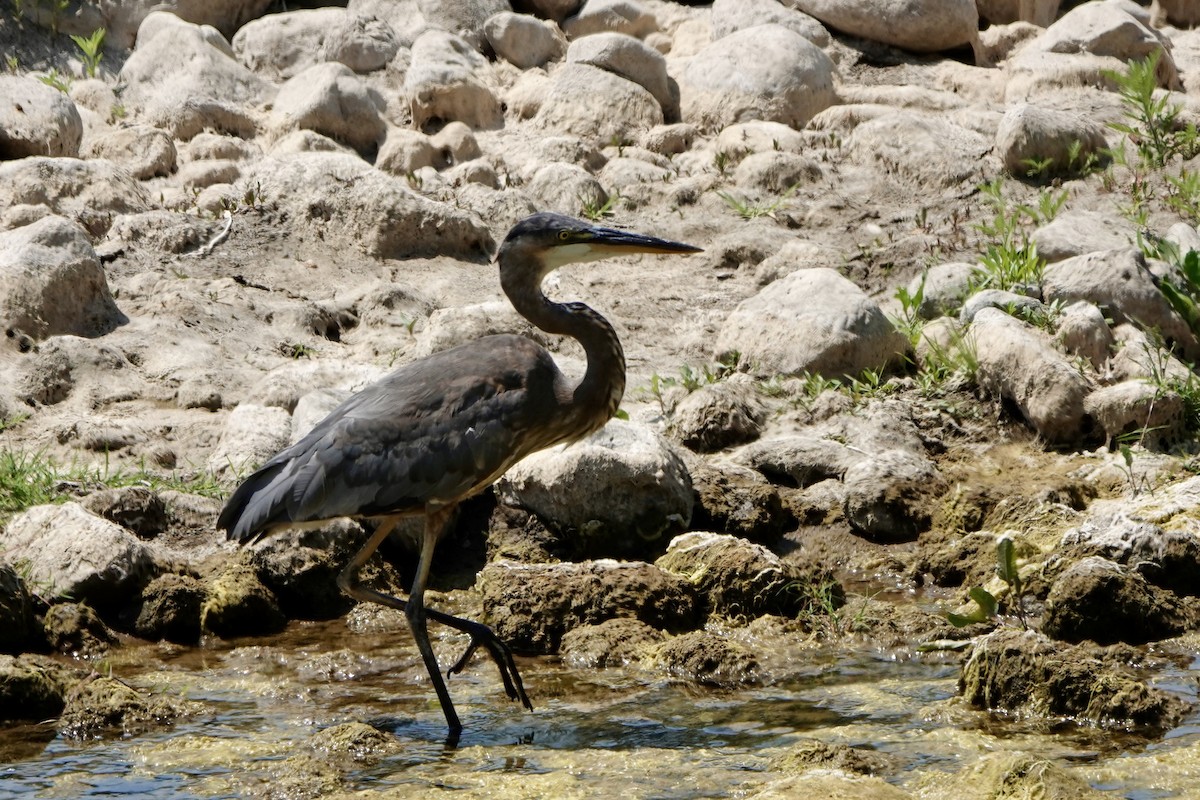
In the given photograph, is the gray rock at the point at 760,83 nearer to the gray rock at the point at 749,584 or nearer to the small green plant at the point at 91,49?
the small green plant at the point at 91,49

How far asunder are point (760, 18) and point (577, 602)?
7.73m

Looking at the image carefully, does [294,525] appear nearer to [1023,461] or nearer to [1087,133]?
[1023,461]

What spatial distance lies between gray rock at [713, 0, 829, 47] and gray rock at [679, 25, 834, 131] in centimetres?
41

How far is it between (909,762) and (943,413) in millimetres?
4048

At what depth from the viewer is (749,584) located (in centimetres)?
705

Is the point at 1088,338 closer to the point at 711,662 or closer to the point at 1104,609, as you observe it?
the point at 1104,609

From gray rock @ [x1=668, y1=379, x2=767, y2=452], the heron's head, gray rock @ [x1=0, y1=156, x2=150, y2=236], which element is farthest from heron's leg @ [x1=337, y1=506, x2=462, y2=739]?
gray rock @ [x1=0, y1=156, x2=150, y2=236]

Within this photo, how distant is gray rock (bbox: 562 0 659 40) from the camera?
13.6 m

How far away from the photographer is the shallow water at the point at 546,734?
518 cm

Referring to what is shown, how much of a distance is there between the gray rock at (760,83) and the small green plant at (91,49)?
185 inches

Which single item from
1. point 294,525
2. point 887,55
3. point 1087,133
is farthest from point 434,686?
point 887,55

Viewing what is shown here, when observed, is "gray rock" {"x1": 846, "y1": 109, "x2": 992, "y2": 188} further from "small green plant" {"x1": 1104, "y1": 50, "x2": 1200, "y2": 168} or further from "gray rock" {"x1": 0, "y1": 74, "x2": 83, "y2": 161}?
"gray rock" {"x1": 0, "y1": 74, "x2": 83, "y2": 161}

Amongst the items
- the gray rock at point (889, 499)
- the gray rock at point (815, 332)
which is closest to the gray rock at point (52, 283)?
the gray rock at point (815, 332)

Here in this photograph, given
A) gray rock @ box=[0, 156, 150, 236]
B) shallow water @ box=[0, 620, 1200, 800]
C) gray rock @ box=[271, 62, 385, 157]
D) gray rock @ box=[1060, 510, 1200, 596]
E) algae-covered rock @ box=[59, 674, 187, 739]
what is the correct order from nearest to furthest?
shallow water @ box=[0, 620, 1200, 800]
algae-covered rock @ box=[59, 674, 187, 739]
gray rock @ box=[1060, 510, 1200, 596]
gray rock @ box=[0, 156, 150, 236]
gray rock @ box=[271, 62, 385, 157]
